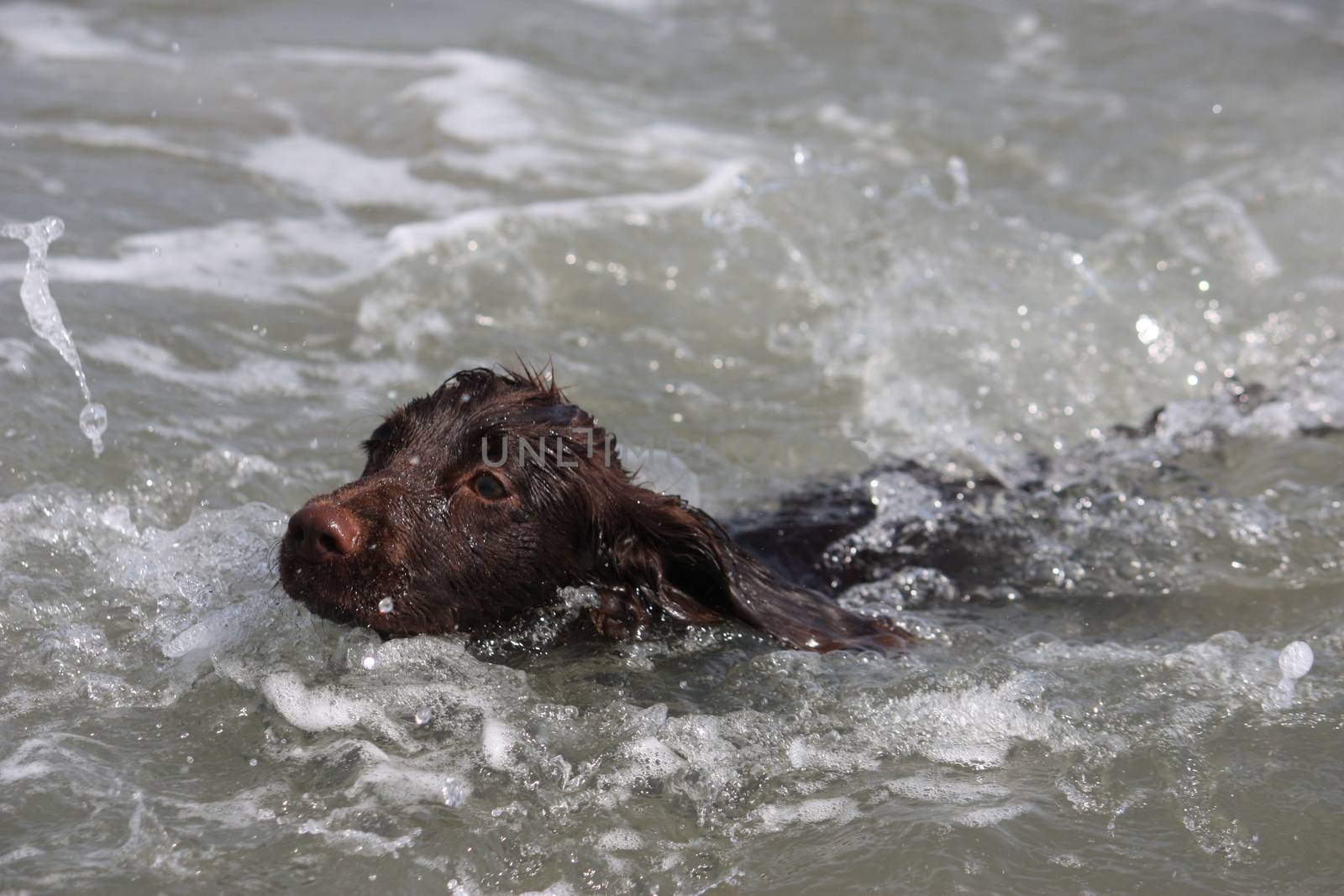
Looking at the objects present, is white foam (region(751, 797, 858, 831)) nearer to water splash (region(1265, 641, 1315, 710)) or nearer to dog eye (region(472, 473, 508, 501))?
dog eye (region(472, 473, 508, 501))

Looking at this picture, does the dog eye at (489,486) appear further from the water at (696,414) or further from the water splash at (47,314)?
the water splash at (47,314)

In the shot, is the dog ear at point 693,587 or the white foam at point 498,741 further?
the dog ear at point 693,587

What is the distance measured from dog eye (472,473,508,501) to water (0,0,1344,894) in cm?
42

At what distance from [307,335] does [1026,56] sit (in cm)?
788

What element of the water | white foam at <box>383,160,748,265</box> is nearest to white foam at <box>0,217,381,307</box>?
the water

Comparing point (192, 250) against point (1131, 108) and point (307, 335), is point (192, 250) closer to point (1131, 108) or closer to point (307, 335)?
point (307, 335)

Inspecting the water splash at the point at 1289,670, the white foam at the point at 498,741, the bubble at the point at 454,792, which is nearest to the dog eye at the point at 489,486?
the white foam at the point at 498,741

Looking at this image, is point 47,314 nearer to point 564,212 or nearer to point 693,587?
point 693,587

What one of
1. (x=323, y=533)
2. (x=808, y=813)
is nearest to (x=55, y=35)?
(x=323, y=533)

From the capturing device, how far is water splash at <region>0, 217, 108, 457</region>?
5000mm

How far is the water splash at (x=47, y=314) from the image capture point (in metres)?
5.00

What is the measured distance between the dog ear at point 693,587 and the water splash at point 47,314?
1941 mm

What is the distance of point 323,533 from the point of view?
3.61 meters

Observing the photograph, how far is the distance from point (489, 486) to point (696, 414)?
231cm
